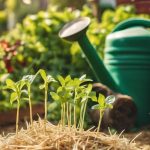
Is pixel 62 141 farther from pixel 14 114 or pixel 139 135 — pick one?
pixel 14 114

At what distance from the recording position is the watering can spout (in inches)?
140

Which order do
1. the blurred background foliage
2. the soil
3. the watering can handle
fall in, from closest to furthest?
the soil < the watering can handle < the blurred background foliage

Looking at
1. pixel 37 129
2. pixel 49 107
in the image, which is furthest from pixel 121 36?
pixel 37 129

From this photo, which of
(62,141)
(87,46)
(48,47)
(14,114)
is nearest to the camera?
(62,141)

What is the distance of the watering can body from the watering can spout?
0.12 m

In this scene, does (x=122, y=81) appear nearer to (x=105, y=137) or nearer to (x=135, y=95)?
(x=135, y=95)

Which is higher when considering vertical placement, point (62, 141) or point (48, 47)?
point (62, 141)

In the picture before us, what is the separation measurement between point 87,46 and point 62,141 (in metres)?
2.31

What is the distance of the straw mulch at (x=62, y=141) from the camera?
4.46 feet

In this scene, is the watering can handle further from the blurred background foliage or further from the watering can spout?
the blurred background foliage

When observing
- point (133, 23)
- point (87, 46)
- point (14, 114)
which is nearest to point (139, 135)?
point (87, 46)

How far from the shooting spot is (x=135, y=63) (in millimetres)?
3770

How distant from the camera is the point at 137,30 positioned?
3805 millimetres

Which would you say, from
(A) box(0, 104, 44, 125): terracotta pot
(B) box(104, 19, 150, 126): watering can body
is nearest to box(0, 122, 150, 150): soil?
(A) box(0, 104, 44, 125): terracotta pot
